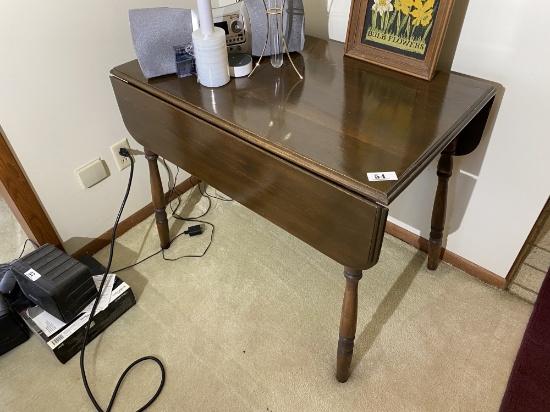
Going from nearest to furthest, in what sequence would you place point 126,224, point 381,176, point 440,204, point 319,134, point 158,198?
point 381,176 → point 319,134 → point 440,204 → point 158,198 → point 126,224

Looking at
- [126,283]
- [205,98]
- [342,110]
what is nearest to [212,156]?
[205,98]

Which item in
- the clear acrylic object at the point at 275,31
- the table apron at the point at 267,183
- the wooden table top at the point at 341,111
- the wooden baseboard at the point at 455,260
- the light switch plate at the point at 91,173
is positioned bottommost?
the wooden baseboard at the point at 455,260

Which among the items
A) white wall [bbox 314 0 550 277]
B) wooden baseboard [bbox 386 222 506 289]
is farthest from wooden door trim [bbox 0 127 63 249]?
wooden baseboard [bbox 386 222 506 289]

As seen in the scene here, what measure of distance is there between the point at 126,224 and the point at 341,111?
1.00m

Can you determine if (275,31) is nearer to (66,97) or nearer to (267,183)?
(267,183)

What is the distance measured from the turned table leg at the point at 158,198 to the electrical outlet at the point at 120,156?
20 centimetres

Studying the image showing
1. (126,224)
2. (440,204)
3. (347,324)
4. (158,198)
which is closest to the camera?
(347,324)

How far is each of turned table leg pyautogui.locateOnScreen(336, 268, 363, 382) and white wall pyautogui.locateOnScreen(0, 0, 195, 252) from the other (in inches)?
36.8

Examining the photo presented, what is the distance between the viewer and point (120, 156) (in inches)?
59.8

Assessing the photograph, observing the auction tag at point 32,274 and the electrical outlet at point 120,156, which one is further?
the electrical outlet at point 120,156

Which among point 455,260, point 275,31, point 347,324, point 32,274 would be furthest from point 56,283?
point 455,260

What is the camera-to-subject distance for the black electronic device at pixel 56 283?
1.20 m

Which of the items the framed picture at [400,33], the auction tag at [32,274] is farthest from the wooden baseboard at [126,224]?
the framed picture at [400,33]

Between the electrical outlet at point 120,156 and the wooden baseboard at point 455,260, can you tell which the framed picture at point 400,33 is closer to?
the wooden baseboard at point 455,260
